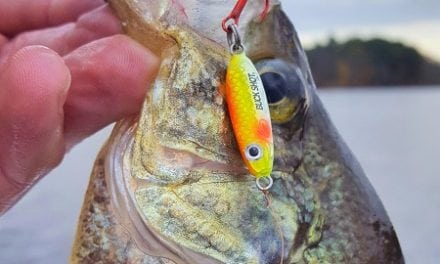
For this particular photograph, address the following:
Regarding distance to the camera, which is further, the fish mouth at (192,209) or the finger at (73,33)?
the finger at (73,33)

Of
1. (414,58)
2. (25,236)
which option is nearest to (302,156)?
(25,236)

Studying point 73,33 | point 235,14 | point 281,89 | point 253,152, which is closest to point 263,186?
point 253,152

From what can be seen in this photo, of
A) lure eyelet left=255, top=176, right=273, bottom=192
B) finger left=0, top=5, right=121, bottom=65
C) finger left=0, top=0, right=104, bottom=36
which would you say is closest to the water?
finger left=0, top=5, right=121, bottom=65

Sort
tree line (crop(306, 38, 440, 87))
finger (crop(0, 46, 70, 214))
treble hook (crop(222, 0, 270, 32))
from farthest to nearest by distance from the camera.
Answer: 1. tree line (crop(306, 38, 440, 87))
2. treble hook (crop(222, 0, 270, 32))
3. finger (crop(0, 46, 70, 214))

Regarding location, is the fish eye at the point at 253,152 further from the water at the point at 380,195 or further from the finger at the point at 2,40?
the finger at the point at 2,40

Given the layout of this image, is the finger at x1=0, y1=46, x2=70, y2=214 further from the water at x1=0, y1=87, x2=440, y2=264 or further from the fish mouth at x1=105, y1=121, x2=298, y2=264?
the water at x1=0, y1=87, x2=440, y2=264

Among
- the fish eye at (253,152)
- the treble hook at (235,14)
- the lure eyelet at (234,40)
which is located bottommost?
the fish eye at (253,152)

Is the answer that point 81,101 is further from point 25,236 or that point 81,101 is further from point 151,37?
point 25,236

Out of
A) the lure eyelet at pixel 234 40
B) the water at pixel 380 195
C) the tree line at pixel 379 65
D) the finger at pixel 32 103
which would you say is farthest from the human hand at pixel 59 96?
the tree line at pixel 379 65
